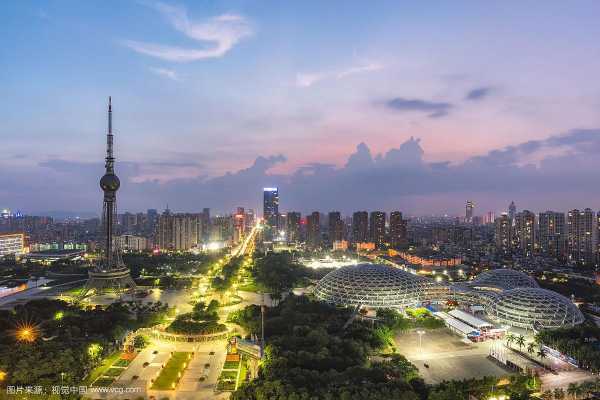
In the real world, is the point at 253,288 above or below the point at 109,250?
below

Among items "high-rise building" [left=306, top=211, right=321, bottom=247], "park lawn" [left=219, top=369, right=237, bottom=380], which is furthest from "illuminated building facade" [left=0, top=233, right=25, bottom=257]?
"park lawn" [left=219, top=369, right=237, bottom=380]

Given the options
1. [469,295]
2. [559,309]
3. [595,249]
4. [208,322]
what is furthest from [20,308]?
[595,249]

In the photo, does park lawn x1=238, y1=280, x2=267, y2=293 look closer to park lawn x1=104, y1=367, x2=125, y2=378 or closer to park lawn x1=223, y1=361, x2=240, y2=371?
park lawn x1=223, y1=361, x2=240, y2=371

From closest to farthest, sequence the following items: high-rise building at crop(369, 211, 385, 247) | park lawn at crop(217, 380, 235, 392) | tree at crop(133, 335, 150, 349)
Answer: park lawn at crop(217, 380, 235, 392) < tree at crop(133, 335, 150, 349) < high-rise building at crop(369, 211, 385, 247)

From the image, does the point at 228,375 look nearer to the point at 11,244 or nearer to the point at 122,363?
the point at 122,363

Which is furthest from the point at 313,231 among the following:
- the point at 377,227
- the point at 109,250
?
the point at 109,250

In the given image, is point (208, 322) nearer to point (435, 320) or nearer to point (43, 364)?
point (43, 364)
